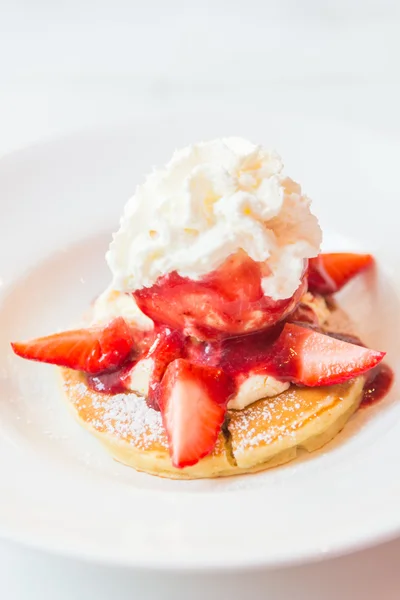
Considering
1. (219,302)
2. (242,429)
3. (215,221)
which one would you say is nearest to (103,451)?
(242,429)

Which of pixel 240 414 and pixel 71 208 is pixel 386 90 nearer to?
pixel 71 208

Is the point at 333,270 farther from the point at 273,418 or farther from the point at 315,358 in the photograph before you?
the point at 273,418

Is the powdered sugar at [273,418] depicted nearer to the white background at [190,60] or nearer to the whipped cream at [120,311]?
the whipped cream at [120,311]

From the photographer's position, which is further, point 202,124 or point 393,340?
point 202,124

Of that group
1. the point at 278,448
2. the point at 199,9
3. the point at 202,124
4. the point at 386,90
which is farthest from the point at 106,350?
the point at 199,9

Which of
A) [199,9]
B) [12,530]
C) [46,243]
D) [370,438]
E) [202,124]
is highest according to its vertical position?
[199,9]

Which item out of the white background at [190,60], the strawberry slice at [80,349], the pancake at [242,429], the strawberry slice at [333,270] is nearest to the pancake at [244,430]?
the pancake at [242,429]
